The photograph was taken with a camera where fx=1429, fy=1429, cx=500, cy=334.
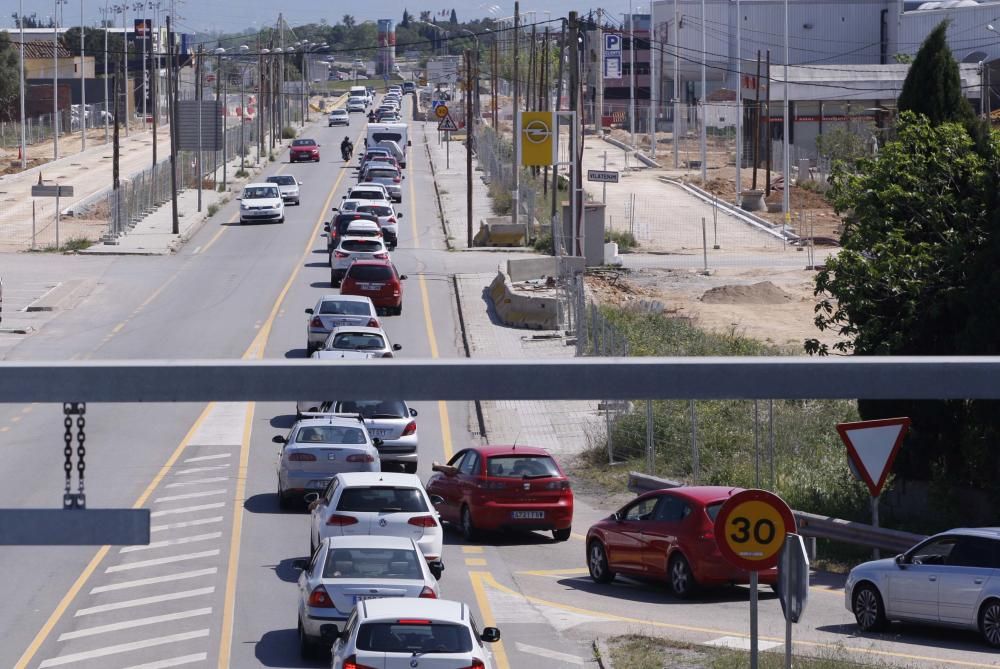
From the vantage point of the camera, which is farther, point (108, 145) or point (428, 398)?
point (108, 145)

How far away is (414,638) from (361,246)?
3729 cm

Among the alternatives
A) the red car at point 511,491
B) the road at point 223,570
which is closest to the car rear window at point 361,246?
the road at point 223,570

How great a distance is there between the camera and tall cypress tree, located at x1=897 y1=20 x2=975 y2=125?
70.7ft

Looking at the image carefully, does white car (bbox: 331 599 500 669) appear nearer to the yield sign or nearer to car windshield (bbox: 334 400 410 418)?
the yield sign

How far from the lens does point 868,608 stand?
589 inches

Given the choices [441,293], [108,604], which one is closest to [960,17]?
[441,293]

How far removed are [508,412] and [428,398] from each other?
24881 mm

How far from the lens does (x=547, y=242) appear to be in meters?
59.1

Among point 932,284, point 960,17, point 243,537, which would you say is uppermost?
point 960,17

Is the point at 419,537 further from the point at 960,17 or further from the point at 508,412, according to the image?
the point at 960,17

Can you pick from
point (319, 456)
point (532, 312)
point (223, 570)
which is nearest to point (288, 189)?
point (532, 312)

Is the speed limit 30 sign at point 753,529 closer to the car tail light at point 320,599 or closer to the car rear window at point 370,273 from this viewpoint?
the car tail light at point 320,599

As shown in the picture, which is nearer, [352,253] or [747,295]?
[747,295]

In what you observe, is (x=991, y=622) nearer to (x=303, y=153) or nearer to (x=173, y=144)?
(x=173, y=144)
